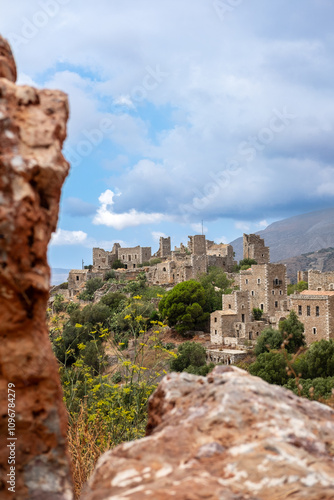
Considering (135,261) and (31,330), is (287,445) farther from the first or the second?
(135,261)

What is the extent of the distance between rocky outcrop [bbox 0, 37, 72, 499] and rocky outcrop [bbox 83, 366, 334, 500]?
0.33 m

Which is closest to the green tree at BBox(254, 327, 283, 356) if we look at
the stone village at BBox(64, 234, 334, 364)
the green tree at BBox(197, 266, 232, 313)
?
the stone village at BBox(64, 234, 334, 364)

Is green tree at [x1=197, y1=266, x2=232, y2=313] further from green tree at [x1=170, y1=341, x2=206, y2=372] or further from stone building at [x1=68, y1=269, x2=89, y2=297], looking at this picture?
stone building at [x1=68, y1=269, x2=89, y2=297]

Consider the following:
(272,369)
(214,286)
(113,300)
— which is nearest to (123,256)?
(214,286)

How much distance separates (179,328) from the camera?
131ft

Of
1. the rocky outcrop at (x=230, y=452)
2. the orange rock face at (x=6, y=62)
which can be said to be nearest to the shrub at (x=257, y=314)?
the rocky outcrop at (x=230, y=452)

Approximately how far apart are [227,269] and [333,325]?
25880mm

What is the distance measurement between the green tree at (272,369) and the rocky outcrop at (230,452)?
919 inches

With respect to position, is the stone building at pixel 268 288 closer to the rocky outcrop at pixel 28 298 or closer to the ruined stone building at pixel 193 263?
the ruined stone building at pixel 193 263

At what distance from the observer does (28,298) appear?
2.69 metres

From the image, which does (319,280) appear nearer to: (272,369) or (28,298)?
(272,369)

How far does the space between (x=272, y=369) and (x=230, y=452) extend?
25.0 m

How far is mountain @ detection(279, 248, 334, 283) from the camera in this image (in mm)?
111800

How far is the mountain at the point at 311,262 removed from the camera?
A: 111800 millimetres
